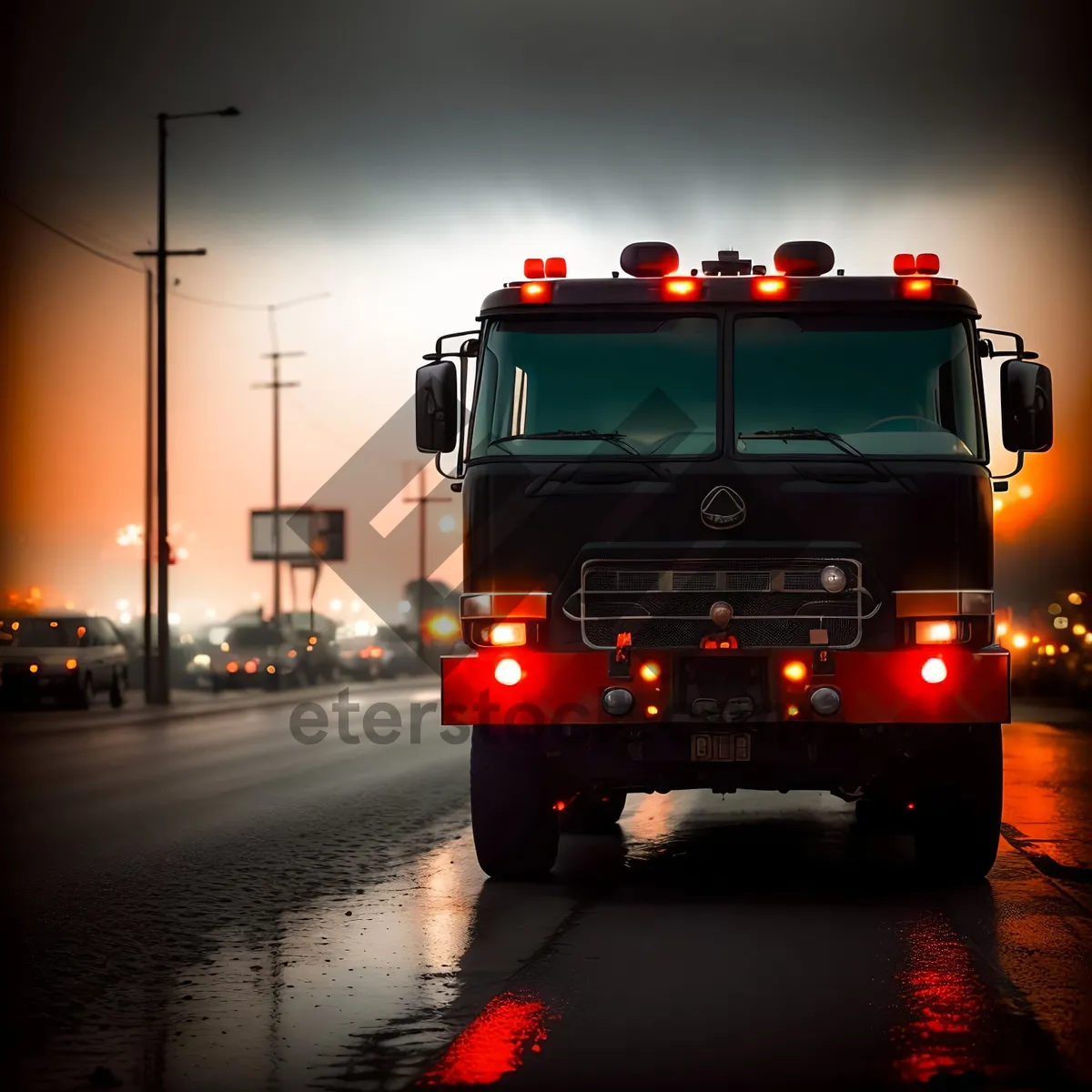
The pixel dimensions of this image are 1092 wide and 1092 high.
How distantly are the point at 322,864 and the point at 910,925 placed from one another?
166 inches

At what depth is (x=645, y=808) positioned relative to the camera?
15.6m

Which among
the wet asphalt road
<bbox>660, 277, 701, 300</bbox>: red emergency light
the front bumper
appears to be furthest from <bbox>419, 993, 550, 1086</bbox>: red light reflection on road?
<bbox>660, 277, 701, 300</bbox>: red emergency light

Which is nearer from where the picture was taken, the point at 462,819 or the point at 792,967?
the point at 792,967

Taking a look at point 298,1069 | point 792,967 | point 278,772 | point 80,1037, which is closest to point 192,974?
point 80,1037

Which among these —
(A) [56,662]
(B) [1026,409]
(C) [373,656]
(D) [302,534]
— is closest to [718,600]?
(B) [1026,409]

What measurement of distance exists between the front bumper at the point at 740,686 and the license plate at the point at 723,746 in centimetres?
15

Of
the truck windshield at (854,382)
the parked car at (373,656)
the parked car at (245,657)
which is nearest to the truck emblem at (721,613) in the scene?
the truck windshield at (854,382)

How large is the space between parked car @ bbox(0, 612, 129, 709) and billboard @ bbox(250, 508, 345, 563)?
2466cm

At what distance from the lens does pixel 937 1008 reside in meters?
7.00

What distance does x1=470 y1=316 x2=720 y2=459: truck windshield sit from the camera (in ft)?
34.0

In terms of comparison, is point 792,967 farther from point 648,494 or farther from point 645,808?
point 645,808

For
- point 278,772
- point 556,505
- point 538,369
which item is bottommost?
point 278,772

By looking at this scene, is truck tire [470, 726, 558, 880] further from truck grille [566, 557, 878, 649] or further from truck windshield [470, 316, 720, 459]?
truck windshield [470, 316, 720, 459]

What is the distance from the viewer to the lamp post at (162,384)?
3734 cm
